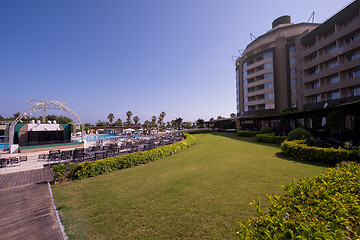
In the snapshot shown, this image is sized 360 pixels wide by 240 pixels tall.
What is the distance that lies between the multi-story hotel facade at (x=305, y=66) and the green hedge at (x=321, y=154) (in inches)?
319

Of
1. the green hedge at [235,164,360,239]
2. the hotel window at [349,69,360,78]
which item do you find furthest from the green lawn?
the hotel window at [349,69,360,78]

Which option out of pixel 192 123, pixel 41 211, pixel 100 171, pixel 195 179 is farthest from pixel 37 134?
pixel 192 123

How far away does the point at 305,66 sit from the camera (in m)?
30.0

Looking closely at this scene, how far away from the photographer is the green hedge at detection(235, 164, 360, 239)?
162 centimetres

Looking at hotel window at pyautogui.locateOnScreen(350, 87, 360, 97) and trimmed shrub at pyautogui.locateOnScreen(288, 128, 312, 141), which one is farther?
hotel window at pyautogui.locateOnScreen(350, 87, 360, 97)

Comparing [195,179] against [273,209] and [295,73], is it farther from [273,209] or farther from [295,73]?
[295,73]

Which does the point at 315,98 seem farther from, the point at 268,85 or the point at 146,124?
the point at 146,124

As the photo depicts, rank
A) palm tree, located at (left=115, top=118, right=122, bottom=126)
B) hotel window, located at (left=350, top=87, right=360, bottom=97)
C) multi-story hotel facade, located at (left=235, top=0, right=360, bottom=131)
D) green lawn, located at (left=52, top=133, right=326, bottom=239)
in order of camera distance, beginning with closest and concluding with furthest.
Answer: green lawn, located at (left=52, top=133, right=326, bottom=239) → hotel window, located at (left=350, top=87, right=360, bottom=97) → multi-story hotel facade, located at (left=235, top=0, right=360, bottom=131) → palm tree, located at (left=115, top=118, right=122, bottom=126)

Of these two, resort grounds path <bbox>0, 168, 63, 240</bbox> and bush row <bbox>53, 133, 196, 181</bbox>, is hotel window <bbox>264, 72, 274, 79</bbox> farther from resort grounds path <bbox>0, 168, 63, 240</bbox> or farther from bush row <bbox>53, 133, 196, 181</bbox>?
resort grounds path <bbox>0, 168, 63, 240</bbox>

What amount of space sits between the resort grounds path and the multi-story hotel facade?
21.3 metres

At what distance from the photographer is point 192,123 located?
283ft

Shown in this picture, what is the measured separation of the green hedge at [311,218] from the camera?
1624 mm

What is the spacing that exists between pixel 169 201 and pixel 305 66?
37812 mm

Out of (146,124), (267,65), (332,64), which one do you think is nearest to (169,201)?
(332,64)
